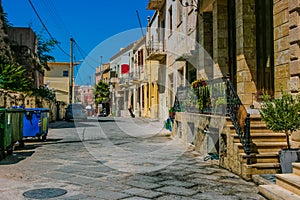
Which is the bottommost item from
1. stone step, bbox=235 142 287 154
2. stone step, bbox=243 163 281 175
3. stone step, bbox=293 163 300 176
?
stone step, bbox=243 163 281 175

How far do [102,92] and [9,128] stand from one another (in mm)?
41545

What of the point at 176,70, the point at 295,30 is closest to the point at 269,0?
the point at 295,30

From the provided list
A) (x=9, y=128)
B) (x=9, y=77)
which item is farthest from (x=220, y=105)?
(x=9, y=77)

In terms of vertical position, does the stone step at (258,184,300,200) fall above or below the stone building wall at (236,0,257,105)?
below

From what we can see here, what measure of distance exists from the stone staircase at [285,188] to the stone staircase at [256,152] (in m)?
0.83

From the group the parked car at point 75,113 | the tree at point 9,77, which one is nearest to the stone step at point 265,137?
the tree at point 9,77

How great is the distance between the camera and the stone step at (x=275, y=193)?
436cm

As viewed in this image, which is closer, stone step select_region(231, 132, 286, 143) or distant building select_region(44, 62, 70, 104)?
stone step select_region(231, 132, 286, 143)

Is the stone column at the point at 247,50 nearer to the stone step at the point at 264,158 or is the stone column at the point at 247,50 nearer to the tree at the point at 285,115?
the stone step at the point at 264,158

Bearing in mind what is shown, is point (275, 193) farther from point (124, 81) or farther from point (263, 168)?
point (124, 81)

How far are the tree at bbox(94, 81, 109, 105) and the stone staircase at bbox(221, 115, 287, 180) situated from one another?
143 ft

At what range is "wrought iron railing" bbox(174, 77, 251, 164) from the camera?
6.26 metres

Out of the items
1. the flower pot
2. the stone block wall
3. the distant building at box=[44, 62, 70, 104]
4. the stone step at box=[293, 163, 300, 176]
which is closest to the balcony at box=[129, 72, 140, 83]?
the distant building at box=[44, 62, 70, 104]

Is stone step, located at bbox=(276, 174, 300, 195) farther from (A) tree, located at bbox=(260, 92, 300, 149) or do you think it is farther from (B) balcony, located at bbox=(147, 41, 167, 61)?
(B) balcony, located at bbox=(147, 41, 167, 61)
